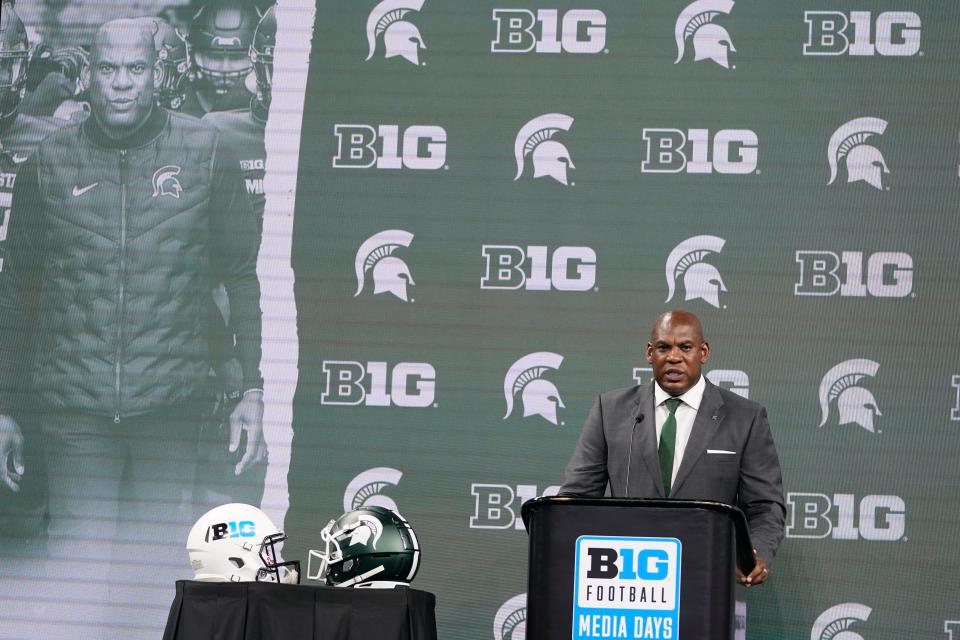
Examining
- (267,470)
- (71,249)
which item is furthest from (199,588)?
(71,249)

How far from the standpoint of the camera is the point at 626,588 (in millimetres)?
3336

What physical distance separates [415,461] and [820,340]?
1.71m

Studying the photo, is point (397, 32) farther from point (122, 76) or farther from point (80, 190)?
point (80, 190)

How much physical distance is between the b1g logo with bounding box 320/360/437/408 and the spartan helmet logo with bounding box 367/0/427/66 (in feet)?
4.33

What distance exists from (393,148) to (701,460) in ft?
6.86

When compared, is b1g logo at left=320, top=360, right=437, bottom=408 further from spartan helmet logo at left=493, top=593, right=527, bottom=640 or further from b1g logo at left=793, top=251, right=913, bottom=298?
b1g logo at left=793, top=251, right=913, bottom=298

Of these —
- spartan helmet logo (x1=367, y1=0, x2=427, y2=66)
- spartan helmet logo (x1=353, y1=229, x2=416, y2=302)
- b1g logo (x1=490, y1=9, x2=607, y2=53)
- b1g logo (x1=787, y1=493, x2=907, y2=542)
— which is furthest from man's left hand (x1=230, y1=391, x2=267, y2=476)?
b1g logo (x1=787, y1=493, x2=907, y2=542)

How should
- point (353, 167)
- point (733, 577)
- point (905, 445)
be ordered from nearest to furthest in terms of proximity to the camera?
point (733, 577), point (905, 445), point (353, 167)

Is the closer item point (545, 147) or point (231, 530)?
point (231, 530)

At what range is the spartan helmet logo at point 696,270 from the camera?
17.2 feet

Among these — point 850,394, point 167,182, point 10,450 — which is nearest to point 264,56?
point 167,182

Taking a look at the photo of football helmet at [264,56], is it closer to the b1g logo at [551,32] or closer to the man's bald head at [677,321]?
the b1g logo at [551,32]

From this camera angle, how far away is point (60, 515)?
5.39 meters

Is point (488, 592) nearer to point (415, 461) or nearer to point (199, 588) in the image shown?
point (415, 461)
